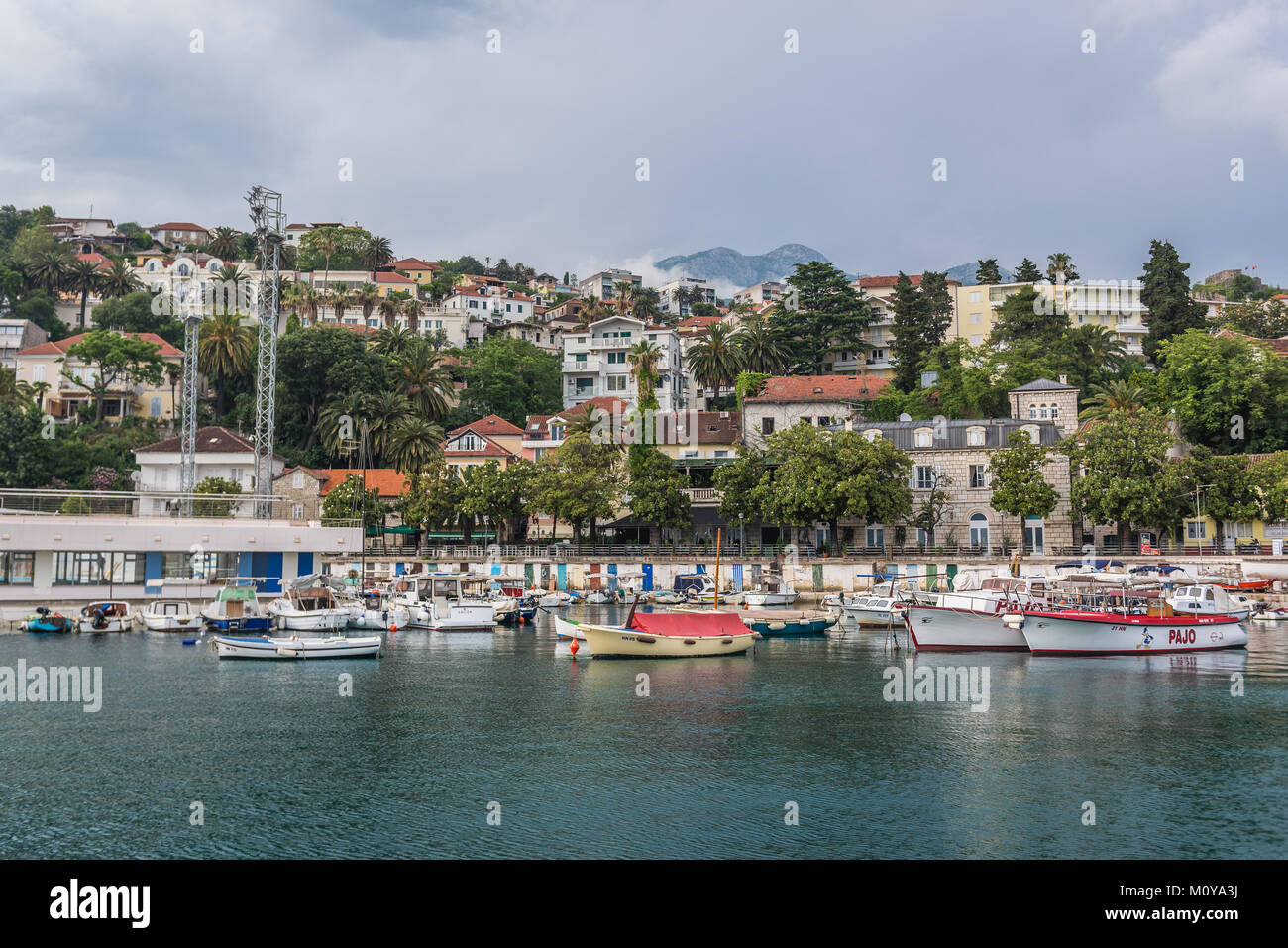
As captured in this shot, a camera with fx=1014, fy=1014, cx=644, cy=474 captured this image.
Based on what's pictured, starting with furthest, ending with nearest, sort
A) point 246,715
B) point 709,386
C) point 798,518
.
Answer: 1. point 709,386
2. point 798,518
3. point 246,715

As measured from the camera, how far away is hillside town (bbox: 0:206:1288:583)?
6625cm

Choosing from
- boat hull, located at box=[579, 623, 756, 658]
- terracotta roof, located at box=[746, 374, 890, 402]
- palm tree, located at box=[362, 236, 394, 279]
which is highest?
palm tree, located at box=[362, 236, 394, 279]

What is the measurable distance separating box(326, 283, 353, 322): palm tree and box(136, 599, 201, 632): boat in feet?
246

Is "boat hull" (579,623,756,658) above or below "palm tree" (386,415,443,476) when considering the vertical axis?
below

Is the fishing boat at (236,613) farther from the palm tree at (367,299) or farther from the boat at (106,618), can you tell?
the palm tree at (367,299)

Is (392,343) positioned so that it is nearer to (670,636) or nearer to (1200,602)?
(670,636)

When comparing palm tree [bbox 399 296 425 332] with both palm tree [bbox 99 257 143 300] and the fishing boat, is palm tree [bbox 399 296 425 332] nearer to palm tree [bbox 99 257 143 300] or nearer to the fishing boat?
palm tree [bbox 99 257 143 300]

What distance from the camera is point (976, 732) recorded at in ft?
88.0

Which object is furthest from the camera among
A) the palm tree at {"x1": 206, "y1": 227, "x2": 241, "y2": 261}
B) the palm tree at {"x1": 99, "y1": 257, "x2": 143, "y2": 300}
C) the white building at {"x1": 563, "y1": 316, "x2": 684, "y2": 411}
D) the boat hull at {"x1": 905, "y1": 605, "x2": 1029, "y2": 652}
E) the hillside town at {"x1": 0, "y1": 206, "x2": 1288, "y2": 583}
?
the palm tree at {"x1": 206, "y1": 227, "x2": 241, "y2": 261}

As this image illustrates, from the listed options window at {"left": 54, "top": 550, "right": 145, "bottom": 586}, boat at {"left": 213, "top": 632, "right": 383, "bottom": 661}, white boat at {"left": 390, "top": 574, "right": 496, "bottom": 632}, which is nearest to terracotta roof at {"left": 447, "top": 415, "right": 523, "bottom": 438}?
white boat at {"left": 390, "top": 574, "right": 496, "bottom": 632}

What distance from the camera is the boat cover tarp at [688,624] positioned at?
4253 centimetres

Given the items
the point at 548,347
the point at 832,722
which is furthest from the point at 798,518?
the point at 548,347

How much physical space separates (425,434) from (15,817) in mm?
63596
